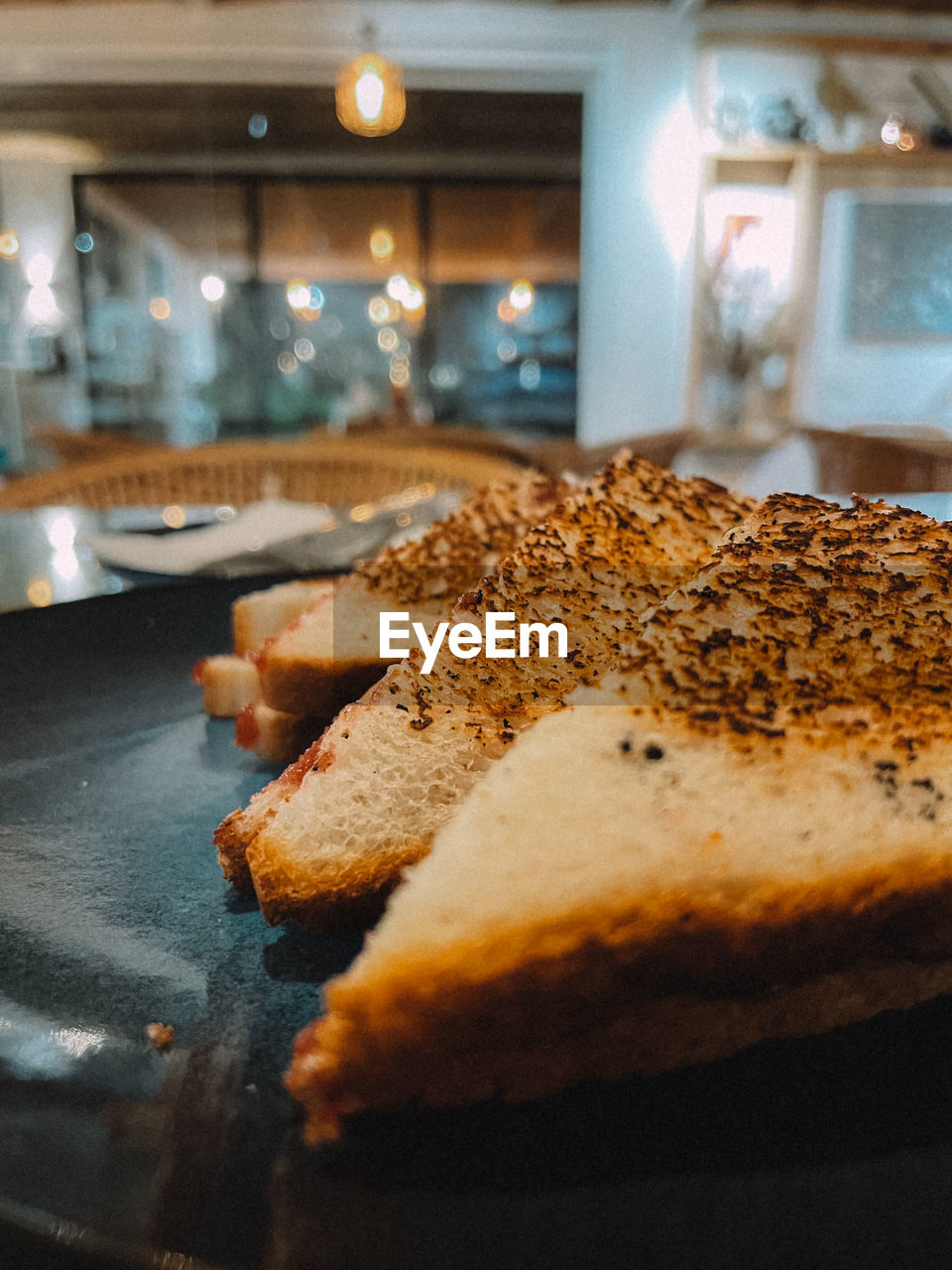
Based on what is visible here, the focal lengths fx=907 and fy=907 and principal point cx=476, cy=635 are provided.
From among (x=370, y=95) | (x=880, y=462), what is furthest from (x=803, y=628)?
(x=370, y=95)

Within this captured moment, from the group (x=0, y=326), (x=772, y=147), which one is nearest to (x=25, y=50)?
(x=0, y=326)

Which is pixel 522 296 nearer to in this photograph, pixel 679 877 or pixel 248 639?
pixel 248 639


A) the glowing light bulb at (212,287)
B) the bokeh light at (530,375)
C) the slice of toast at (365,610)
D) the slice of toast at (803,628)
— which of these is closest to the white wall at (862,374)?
the bokeh light at (530,375)

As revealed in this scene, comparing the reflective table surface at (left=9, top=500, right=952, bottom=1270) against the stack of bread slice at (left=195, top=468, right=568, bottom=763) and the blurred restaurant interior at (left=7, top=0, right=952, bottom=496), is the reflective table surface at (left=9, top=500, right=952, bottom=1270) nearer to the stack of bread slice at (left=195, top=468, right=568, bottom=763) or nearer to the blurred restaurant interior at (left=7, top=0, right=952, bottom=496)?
the stack of bread slice at (left=195, top=468, right=568, bottom=763)

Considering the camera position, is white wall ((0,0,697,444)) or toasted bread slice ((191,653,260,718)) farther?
white wall ((0,0,697,444))

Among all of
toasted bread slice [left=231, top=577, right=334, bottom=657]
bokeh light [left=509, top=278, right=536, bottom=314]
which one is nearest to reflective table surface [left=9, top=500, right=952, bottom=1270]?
toasted bread slice [left=231, top=577, right=334, bottom=657]
